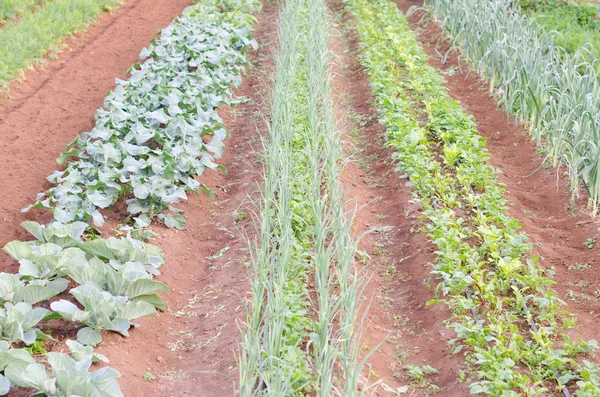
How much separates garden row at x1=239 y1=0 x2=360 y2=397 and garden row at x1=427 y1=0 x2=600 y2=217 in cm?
145

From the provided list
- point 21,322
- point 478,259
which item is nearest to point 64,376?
point 21,322

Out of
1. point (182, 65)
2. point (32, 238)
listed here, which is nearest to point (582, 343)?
point (32, 238)

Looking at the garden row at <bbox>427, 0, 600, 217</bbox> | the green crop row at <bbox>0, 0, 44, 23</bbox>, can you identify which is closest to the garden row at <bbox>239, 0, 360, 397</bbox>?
the garden row at <bbox>427, 0, 600, 217</bbox>

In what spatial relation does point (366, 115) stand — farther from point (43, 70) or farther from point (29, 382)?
point (29, 382)

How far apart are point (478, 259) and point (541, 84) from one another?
6.22 feet

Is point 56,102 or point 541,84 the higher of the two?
point 541,84

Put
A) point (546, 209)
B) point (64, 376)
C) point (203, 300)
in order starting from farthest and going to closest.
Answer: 1. point (546, 209)
2. point (203, 300)
3. point (64, 376)

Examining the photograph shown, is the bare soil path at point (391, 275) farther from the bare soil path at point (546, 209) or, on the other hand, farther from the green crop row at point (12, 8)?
the green crop row at point (12, 8)

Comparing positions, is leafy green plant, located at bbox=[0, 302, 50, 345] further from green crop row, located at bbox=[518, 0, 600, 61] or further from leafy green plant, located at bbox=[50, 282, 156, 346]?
green crop row, located at bbox=[518, 0, 600, 61]

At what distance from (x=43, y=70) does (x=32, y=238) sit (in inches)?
125

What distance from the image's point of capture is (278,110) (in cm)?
486

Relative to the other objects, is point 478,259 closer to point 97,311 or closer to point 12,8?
point 97,311

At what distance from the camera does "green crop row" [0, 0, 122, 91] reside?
687cm

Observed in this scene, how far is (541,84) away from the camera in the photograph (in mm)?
5449
